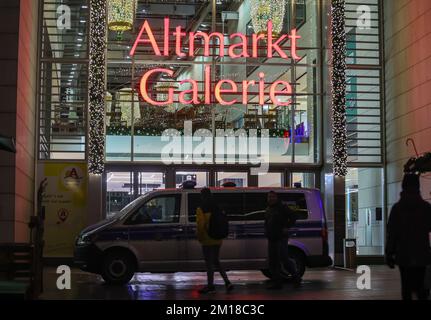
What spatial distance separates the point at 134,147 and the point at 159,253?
7.21 meters

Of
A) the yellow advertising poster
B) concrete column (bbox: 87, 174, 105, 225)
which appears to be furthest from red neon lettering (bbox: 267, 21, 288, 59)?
the yellow advertising poster

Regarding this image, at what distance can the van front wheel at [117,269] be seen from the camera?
46.6 ft

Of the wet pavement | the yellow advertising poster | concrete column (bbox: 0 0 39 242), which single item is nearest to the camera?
the wet pavement

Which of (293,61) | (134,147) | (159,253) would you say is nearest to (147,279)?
(159,253)

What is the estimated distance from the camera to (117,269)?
1427cm

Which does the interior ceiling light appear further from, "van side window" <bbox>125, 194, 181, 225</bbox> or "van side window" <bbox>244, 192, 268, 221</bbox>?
"van side window" <bbox>244, 192, 268, 221</bbox>

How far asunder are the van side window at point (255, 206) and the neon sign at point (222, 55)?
6436 millimetres

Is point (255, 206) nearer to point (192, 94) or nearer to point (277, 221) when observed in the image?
point (277, 221)

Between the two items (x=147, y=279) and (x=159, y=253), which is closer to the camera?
(x=159, y=253)

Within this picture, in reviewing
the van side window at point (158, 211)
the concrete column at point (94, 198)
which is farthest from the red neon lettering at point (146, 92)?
the van side window at point (158, 211)

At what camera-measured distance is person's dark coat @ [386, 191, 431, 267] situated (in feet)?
27.8

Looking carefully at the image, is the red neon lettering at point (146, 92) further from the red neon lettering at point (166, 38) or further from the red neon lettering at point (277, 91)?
the red neon lettering at point (277, 91)
